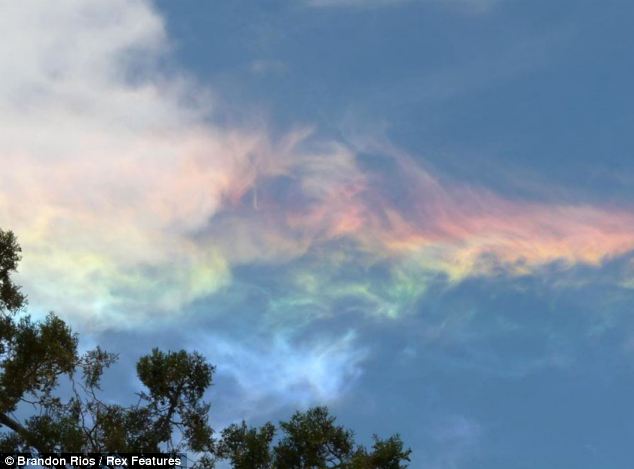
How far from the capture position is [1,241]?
45.1 m

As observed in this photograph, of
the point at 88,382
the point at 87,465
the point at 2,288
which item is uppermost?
the point at 2,288

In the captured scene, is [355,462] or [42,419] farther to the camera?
[355,462]

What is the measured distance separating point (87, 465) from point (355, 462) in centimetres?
1548

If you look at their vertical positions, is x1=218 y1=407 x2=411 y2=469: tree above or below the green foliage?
below

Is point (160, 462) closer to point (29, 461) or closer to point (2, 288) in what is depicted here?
point (29, 461)

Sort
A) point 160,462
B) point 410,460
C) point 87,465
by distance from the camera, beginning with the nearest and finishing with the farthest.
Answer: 1. point 87,465
2. point 160,462
3. point 410,460

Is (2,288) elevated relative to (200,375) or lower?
elevated

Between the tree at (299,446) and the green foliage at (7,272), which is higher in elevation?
the green foliage at (7,272)

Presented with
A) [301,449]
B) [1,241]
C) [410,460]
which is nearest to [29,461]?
[1,241]

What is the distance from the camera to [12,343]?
42.6 meters

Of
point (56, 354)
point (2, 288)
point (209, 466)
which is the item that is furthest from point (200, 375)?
point (2, 288)

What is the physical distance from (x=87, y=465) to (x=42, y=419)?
360 cm

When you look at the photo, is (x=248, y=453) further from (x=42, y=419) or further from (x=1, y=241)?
(x=1, y=241)

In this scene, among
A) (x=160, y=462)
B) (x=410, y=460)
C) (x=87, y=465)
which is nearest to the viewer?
(x=87, y=465)
